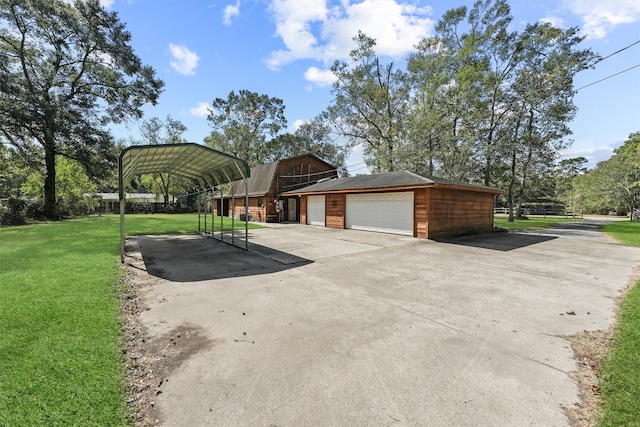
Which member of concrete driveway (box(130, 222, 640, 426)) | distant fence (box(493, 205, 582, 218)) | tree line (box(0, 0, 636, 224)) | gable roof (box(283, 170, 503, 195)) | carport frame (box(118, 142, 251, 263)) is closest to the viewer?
concrete driveway (box(130, 222, 640, 426))

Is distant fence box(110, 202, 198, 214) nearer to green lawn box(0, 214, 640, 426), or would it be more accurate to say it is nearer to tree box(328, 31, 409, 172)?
tree box(328, 31, 409, 172)

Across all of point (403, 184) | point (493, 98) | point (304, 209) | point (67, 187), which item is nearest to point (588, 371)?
point (403, 184)

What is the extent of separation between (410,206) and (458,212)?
280 cm

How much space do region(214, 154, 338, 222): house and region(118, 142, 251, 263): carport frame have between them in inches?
365

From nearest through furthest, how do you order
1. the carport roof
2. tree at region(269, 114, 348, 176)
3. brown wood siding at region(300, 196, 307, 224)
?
1. the carport roof
2. brown wood siding at region(300, 196, 307, 224)
3. tree at region(269, 114, 348, 176)

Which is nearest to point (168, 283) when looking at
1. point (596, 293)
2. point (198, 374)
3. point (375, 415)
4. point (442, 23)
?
point (198, 374)

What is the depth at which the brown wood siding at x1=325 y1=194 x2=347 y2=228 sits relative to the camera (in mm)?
15689

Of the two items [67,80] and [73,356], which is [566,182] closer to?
[73,356]

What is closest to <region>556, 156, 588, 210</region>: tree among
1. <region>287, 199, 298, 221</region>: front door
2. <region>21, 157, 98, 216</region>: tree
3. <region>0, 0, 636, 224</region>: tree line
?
<region>0, 0, 636, 224</region>: tree line

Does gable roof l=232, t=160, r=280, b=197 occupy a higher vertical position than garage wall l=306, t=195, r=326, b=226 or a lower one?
higher

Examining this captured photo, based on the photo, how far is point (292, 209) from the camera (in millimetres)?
23141

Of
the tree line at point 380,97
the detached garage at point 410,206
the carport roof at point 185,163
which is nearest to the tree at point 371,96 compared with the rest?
the tree line at point 380,97

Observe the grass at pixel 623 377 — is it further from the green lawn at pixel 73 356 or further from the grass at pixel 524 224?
the grass at pixel 524 224

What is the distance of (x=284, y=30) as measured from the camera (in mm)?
12430
